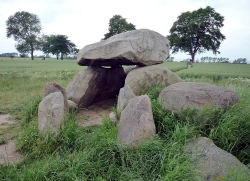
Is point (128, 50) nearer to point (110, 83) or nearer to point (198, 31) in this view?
point (110, 83)

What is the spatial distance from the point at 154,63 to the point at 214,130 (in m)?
3.45

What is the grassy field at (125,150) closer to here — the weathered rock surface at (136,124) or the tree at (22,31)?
the weathered rock surface at (136,124)

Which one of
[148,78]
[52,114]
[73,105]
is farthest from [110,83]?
[52,114]

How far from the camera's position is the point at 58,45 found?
5144 cm

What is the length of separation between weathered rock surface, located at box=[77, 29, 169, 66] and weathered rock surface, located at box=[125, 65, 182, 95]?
0.31m

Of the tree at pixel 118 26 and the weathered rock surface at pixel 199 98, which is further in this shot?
the tree at pixel 118 26

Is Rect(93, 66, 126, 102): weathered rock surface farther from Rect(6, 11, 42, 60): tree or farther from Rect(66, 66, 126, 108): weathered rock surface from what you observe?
Rect(6, 11, 42, 60): tree

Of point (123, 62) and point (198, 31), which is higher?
point (198, 31)

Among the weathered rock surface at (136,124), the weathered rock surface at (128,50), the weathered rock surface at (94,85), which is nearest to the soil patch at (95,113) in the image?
the weathered rock surface at (94,85)

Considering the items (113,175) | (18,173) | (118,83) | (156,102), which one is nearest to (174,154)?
(113,175)

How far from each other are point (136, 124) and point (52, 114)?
5.69 feet

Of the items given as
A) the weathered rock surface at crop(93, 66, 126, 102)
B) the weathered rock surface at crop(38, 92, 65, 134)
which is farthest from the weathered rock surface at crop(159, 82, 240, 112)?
the weathered rock surface at crop(93, 66, 126, 102)

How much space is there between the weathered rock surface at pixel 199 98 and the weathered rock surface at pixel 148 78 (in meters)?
1.73

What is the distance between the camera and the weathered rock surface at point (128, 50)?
18.7ft
